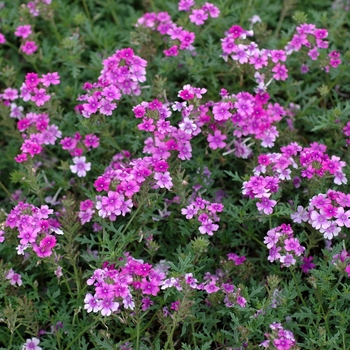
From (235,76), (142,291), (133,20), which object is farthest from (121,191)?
(133,20)

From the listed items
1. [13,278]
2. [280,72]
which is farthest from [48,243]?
[280,72]

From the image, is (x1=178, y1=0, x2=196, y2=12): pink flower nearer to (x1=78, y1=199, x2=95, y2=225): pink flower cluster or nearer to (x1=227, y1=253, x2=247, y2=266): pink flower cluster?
(x1=78, y1=199, x2=95, y2=225): pink flower cluster

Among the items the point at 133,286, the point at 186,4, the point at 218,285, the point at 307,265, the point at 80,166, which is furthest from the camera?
the point at 186,4

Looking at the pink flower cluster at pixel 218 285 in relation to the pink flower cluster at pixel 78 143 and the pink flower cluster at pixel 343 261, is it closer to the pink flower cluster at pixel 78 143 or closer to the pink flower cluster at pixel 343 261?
the pink flower cluster at pixel 343 261

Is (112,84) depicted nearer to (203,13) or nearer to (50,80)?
(50,80)

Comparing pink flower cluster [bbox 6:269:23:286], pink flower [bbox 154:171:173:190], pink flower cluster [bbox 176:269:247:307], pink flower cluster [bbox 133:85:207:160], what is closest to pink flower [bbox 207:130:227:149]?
pink flower cluster [bbox 133:85:207:160]

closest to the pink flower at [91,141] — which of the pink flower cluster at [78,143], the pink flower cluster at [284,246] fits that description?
the pink flower cluster at [78,143]
